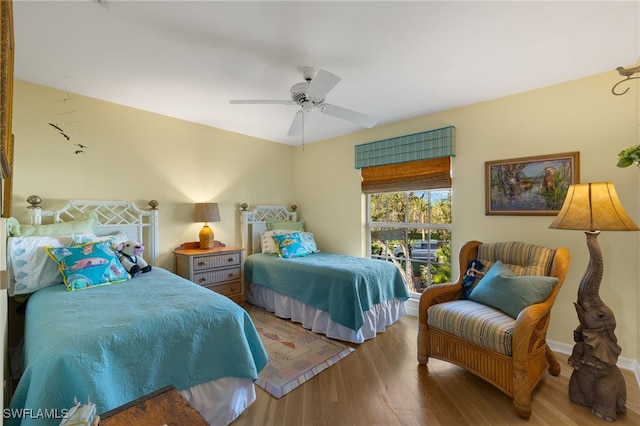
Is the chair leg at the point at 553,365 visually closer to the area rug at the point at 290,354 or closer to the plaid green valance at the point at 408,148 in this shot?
the area rug at the point at 290,354

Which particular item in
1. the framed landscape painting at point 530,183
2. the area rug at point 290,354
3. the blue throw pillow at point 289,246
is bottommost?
the area rug at point 290,354

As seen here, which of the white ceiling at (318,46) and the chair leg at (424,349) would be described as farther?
the chair leg at (424,349)

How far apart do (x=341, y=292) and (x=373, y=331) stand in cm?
57

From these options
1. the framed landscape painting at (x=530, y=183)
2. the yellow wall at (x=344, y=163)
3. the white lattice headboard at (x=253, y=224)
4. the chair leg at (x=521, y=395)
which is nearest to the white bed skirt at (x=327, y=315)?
the white lattice headboard at (x=253, y=224)

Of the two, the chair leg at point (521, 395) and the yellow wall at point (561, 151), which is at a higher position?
the yellow wall at point (561, 151)

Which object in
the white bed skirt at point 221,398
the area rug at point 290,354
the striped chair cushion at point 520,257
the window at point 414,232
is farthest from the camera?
the window at point 414,232

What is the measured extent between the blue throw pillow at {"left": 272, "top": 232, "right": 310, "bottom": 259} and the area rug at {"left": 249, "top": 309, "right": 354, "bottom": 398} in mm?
777

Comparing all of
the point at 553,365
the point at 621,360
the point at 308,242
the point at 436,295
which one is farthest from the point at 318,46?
the point at 621,360

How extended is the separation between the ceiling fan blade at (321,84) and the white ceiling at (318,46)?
27 cm

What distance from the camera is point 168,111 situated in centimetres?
313

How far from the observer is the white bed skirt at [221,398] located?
1.55 metres

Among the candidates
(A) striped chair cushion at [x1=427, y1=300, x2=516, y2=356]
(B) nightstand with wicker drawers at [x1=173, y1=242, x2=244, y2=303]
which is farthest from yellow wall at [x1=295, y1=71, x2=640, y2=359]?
(B) nightstand with wicker drawers at [x1=173, y1=242, x2=244, y2=303]

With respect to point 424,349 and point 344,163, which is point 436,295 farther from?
point 344,163
